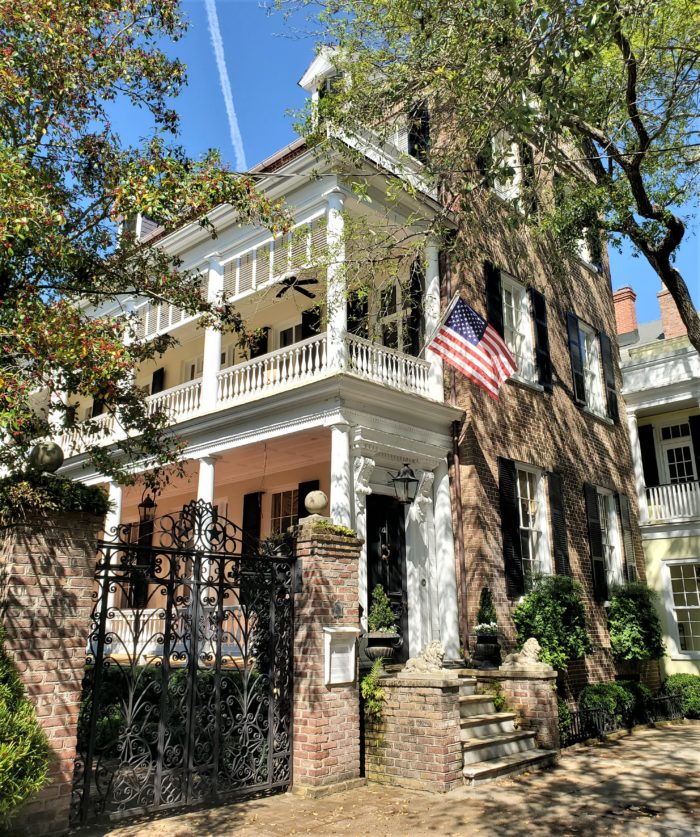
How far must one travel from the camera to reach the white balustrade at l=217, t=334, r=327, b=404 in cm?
1110

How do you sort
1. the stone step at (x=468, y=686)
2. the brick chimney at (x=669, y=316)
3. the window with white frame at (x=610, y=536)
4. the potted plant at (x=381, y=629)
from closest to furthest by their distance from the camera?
the stone step at (x=468, y=686) < the potted plant at (x=381, y=629) < the window with white frame at (x=610, y=536) < the brick chimney at (x=669, y=316)

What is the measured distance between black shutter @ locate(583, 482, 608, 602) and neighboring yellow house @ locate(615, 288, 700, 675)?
2.50 metres

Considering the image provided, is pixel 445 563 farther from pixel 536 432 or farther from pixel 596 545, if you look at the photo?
pixel 596 545

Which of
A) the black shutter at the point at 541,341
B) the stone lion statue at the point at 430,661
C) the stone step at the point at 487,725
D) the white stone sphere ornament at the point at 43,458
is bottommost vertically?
the stone step at the point at 487,725

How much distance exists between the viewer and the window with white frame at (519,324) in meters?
14.1

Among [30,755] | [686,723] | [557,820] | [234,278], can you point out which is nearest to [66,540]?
[30,755]

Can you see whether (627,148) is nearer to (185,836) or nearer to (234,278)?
(234,278)

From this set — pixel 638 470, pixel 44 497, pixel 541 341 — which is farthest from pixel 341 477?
pixel 638 470

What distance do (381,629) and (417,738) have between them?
3123mm

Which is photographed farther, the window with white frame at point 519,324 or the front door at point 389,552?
the window with white frame at point 519,324

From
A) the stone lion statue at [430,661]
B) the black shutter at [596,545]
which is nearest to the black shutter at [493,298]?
the black shutter at [596,545]

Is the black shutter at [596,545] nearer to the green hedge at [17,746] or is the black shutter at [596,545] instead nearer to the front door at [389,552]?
the front door at [389,552]

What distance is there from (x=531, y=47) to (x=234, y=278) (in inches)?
296

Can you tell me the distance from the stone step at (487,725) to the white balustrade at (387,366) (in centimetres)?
499
